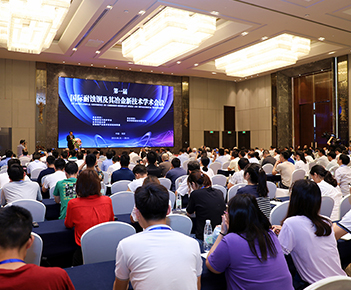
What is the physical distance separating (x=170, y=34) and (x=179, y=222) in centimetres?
824

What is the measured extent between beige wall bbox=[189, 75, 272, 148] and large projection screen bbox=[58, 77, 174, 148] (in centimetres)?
169

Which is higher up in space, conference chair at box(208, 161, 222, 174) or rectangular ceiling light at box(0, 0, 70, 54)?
rectangular ceiling light at box(0, 0, 70, 54)

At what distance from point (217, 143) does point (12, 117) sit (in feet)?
37.2

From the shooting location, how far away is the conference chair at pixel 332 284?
129 centimetres

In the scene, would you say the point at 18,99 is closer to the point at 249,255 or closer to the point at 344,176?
the point at 344,176

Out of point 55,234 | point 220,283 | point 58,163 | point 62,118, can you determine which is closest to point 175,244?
point 220,283

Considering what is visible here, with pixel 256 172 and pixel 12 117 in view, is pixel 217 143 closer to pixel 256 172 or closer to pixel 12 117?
pixel 12 117

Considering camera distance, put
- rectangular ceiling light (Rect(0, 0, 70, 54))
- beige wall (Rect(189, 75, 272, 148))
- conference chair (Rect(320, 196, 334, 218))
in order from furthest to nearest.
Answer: beige wall (Rect(189, 75, 272, 148)) → rectangular ceiling light (Rect(0, 0, 70, 54)) → conference chair (Rect(320, 196, 334, 218))

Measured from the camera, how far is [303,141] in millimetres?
16750

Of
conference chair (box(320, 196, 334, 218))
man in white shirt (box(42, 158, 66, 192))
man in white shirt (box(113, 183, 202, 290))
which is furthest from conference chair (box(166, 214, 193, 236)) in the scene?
man in white shirt (box(42, 158, 66, 192))

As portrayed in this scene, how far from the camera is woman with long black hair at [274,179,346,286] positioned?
6.97 ft

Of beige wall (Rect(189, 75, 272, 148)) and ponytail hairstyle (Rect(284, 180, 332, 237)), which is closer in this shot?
ponytail hairstyle (Rect(284, 180, 332, 237))

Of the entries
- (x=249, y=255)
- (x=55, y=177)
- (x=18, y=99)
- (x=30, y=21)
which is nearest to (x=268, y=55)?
(x=30, y=21)

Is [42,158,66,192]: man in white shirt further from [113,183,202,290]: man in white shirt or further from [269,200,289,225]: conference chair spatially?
[113,183,202,290]: man in white shirt
